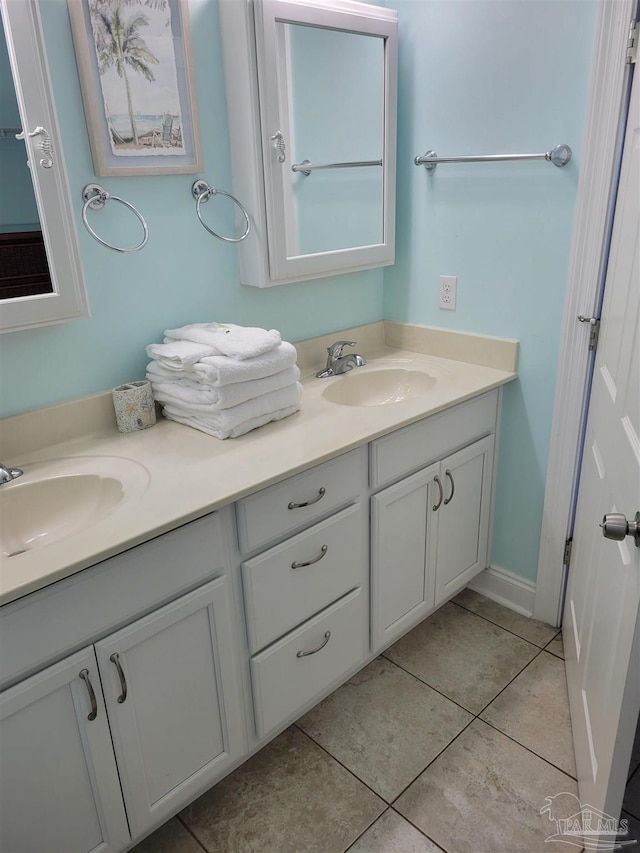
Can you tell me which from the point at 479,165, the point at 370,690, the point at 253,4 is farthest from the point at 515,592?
the point at 253,4

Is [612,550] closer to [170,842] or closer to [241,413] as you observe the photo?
[241,413]

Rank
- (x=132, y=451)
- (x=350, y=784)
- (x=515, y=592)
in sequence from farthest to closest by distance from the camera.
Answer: (x=515, y=592), (x=350, y=784), (x=132, y=451)

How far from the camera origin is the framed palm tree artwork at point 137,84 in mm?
1360

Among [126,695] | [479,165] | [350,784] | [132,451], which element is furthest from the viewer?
[479,165]

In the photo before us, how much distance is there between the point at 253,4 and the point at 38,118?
2.08 ft

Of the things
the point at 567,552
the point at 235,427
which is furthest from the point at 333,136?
the point at 567,552

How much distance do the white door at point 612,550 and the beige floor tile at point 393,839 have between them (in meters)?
0.39

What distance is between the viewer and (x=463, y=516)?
2010 mm

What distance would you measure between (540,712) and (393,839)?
0.58 m

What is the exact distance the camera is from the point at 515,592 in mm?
2174

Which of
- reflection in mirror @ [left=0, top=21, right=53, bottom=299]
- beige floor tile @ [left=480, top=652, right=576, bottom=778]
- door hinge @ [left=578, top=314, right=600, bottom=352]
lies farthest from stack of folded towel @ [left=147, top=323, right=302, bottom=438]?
beige floor tile @ [left=480, top=652, right=576, bottom=778]

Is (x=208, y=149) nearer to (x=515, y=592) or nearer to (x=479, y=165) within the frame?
(x=479, y=165)

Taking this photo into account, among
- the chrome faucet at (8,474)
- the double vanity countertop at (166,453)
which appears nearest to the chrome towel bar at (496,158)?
the double vanity countertop at (166,453)

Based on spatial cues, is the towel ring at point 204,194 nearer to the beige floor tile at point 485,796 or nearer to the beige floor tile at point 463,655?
the beige floor tile at point 463,655
